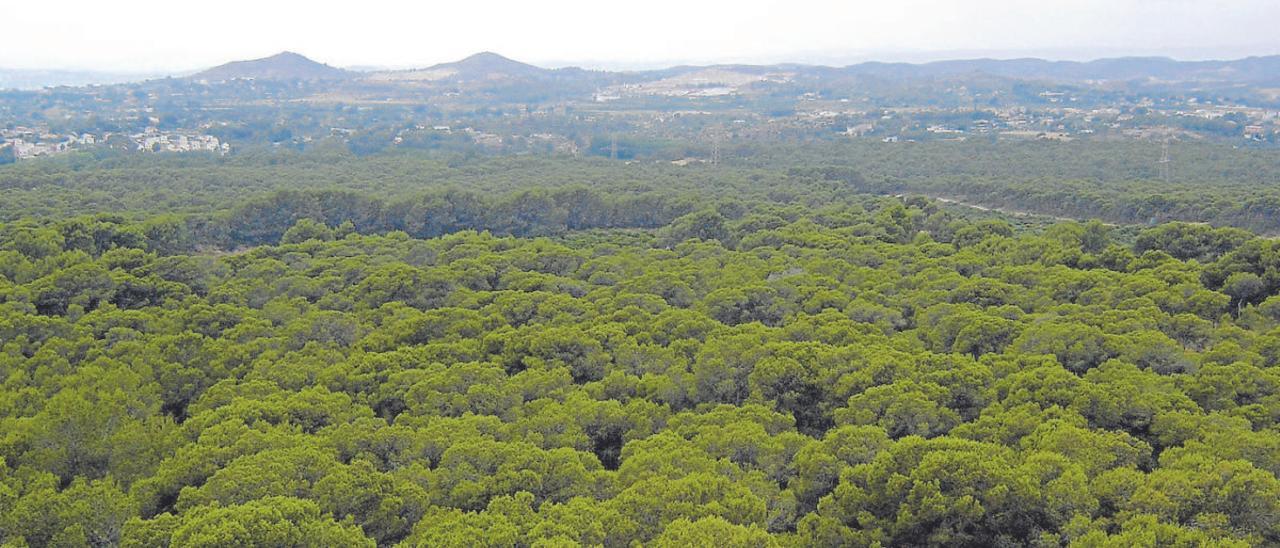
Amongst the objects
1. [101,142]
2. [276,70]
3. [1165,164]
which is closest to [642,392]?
[1165,164]

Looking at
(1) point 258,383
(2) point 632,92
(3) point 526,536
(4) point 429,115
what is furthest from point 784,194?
(2) point 632,92

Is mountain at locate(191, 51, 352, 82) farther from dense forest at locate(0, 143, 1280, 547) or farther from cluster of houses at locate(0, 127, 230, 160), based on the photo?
dense forest at locate(0, 143, 1280, 547)

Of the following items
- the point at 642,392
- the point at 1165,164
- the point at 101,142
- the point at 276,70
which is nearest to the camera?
the point at 642,392

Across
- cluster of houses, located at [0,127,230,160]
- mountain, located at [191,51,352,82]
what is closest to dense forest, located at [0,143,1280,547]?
cluster of houses, located at [0,127,230,160]

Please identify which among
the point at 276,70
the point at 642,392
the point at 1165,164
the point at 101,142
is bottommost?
the point at 1165,164

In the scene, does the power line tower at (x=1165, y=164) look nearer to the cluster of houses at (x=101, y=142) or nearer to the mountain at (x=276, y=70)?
the cluster of houses at (x=101, y=142)

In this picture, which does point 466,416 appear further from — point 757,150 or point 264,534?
point 757,150

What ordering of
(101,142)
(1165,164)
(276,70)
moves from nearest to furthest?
(1165,164), (101,142), (276,70)

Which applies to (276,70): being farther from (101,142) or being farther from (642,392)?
(642,392)
